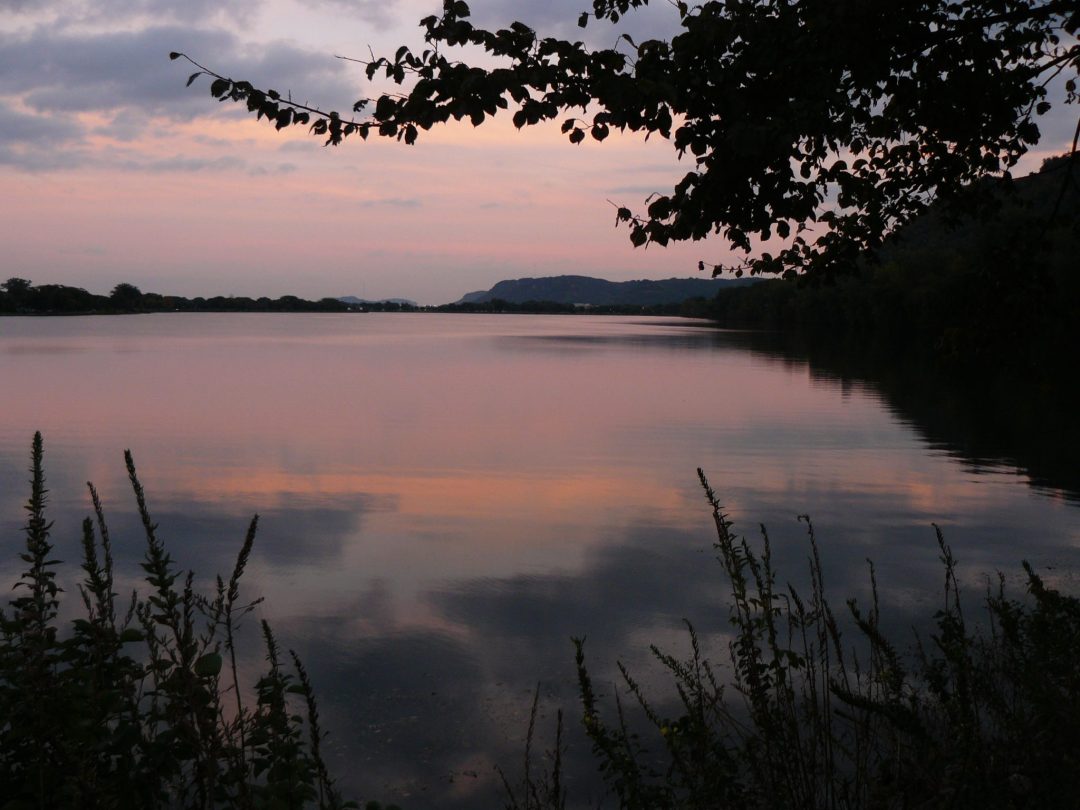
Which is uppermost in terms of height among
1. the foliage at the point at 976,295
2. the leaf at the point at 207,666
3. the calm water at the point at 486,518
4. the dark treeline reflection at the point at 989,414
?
the foliage at the point at 976,295

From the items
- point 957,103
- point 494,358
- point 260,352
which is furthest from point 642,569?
point 260,352

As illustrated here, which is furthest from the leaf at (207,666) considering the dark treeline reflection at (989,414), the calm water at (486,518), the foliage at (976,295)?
the dark treeline reflection at (989,414)

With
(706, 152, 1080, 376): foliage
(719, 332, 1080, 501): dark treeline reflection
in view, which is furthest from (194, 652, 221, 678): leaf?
(719, 332, 1080, 501): dark treeline reflection

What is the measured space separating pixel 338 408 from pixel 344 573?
1998cm

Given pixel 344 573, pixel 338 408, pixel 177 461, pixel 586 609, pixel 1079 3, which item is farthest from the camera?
pixel 338 408

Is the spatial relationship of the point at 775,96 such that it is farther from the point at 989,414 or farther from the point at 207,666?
the point at 989,414

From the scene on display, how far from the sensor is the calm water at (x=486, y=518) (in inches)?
321

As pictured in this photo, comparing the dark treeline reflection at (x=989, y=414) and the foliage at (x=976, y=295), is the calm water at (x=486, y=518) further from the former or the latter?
the foliage at (x=976, y=295)

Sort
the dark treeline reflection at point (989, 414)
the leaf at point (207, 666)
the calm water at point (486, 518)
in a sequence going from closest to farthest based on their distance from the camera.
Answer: the leaf at point (207, 666) → the calm water at point (486, 518) → the dark treeline reflection at point (989, 414)

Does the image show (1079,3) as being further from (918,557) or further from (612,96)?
(918,557)

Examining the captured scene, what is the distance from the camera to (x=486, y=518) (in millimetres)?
14609

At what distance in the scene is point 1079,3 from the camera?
9219 mm

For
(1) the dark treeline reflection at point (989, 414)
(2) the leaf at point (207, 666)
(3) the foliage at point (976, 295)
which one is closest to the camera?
(2) the leaf at point (207, 666)

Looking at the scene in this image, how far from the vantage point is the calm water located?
8.16 metres
